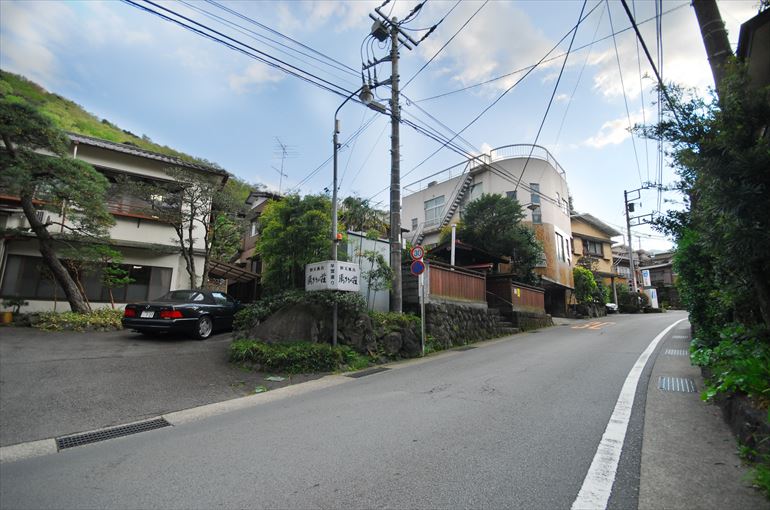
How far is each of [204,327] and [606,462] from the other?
1052 cm

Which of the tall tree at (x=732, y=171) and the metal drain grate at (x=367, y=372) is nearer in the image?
the tall tree at (x=732, y=171)

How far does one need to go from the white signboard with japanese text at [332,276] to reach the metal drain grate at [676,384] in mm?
6304

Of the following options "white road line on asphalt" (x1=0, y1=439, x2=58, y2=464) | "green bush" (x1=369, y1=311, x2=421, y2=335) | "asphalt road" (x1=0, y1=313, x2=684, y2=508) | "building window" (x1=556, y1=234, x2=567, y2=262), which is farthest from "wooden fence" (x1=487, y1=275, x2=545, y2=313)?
"white road line on asphalt" (x1=0, y1=439, x2=58, y2=464)

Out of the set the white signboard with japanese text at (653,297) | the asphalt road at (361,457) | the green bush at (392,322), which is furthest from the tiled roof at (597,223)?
the asphalt road at (361,457)

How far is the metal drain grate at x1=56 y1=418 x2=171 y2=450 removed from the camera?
14.3ft

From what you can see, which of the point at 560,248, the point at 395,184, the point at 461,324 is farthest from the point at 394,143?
the point at 560,248

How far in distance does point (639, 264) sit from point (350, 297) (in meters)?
57.9

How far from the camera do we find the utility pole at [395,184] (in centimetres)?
1094

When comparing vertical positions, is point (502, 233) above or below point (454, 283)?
above

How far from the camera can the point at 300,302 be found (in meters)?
9.23

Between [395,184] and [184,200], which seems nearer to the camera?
[395,184]

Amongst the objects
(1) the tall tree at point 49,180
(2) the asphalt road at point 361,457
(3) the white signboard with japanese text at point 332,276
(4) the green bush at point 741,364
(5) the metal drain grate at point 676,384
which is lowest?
(2) the asphalt road at point 361,457

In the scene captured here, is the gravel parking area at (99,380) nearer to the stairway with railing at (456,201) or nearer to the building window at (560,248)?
the stairway with railing at (456,201)

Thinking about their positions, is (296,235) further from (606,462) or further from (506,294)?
(506,294)
